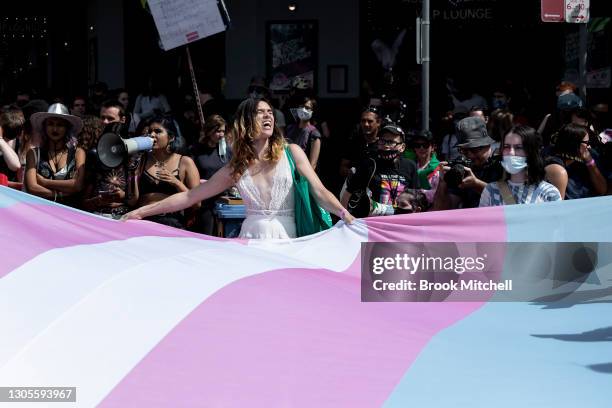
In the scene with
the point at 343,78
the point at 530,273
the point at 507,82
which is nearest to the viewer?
the point at 530,273

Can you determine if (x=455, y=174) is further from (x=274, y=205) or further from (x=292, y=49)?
(x=292, y=49)

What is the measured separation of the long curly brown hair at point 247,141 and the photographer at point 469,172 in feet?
3.99

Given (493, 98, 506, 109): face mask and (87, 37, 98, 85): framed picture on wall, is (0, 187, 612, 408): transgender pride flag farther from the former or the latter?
(87, 37, 98, 85): framed picture on wall

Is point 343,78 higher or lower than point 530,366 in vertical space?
higher

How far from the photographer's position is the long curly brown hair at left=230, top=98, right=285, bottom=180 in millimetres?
7090

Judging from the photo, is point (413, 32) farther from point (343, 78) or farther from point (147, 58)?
point (147, 58)

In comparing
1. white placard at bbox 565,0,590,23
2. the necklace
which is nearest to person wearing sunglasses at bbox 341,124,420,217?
the necklace

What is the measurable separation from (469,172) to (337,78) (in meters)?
11.2

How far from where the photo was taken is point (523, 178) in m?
7.13

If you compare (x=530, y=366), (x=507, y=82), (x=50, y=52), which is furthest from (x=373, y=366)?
(x=50, y=52)

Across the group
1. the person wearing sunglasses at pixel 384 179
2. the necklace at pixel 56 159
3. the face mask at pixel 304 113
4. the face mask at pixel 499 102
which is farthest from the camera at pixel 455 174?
the face mask at pixel 499 102

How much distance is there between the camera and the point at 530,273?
Result: 21.8ft

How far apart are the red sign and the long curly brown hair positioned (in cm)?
435

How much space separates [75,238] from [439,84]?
547 inches
